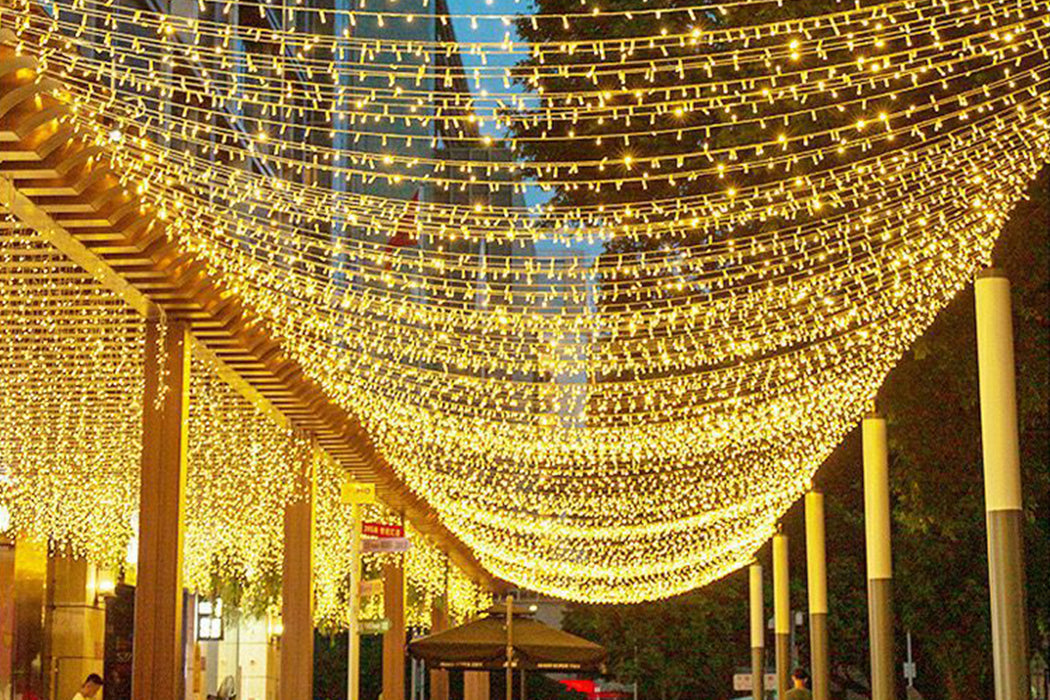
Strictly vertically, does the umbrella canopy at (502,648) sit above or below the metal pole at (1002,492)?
below

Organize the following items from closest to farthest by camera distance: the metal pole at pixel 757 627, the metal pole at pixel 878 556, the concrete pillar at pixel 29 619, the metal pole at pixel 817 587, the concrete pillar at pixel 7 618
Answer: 1. the metal pole at pixel 878 556
2. the metal pole at pixel 817 587
3. the concrete pillar at pixel 7 618
4. the concrete pillar at pixel 29 619
5. the metal pole at pixel 757 627

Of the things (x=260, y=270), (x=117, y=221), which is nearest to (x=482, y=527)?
(x=260, y=270)

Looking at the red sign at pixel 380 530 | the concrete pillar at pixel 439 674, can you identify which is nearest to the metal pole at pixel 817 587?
the red sign at pixel 380 530

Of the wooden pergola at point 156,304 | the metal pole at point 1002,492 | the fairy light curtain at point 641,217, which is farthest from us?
the fairy light curtain at point 641,217

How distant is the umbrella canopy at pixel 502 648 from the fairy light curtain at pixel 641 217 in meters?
1.87

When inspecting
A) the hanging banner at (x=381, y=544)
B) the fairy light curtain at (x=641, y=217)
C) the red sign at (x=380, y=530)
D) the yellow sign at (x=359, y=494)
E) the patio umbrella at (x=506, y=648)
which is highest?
the fairy light curtain at (x=641, y=217)

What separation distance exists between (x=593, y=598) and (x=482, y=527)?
657 centimetres

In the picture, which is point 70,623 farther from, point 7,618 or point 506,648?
point 506,648

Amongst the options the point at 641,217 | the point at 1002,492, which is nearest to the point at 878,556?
the point at 1002,492

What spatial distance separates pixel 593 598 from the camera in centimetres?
3016

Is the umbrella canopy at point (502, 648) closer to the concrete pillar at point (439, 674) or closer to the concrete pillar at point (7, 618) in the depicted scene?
the concrete pillar at point (7, 618)

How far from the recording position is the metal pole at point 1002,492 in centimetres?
655

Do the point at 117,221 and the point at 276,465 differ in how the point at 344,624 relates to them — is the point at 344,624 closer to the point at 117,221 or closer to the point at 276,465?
the point at 276,465

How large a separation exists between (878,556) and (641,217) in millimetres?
9533
